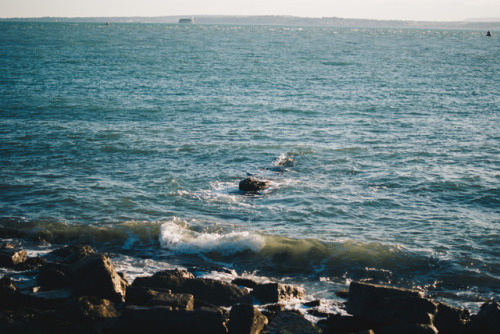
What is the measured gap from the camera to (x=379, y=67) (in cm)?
6969

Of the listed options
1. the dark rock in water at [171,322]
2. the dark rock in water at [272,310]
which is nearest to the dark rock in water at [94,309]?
the dark rock in water at [171,322]

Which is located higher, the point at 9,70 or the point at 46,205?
the point at 9,70

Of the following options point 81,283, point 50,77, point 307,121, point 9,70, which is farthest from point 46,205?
point 9,70

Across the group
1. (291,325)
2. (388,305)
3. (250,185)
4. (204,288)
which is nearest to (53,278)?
(204,288)

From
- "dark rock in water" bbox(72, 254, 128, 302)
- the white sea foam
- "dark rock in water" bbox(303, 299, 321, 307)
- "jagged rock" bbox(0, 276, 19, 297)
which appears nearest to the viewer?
"jagged rock" bbox(0, 276, 19, 297)

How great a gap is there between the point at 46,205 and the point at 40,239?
10.5 ft

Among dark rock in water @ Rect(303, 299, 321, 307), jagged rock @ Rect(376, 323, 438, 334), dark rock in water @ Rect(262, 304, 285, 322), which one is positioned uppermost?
jagged rock @ Rect(376, 323, 438, 334)

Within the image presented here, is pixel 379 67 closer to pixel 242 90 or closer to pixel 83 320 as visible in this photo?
Answer: pixel 242 90

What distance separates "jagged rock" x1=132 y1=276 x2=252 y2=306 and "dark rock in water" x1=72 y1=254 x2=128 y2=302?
1.53ft

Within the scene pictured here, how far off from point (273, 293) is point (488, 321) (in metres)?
4.60

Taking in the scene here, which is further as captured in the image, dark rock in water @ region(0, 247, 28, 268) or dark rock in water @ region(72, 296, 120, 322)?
dark rock in water @ region(0, 247, 28, 268)

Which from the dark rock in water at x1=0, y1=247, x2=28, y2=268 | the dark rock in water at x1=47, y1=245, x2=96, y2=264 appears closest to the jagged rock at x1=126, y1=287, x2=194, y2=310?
the dark rock in water at x1=47, y1=245, x2=96, y2=264

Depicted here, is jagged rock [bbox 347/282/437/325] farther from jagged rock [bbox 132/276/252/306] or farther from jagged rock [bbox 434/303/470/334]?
jagged rock [bbox 132/276/252/306]

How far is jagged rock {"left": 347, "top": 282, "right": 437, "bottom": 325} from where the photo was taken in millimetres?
10516
